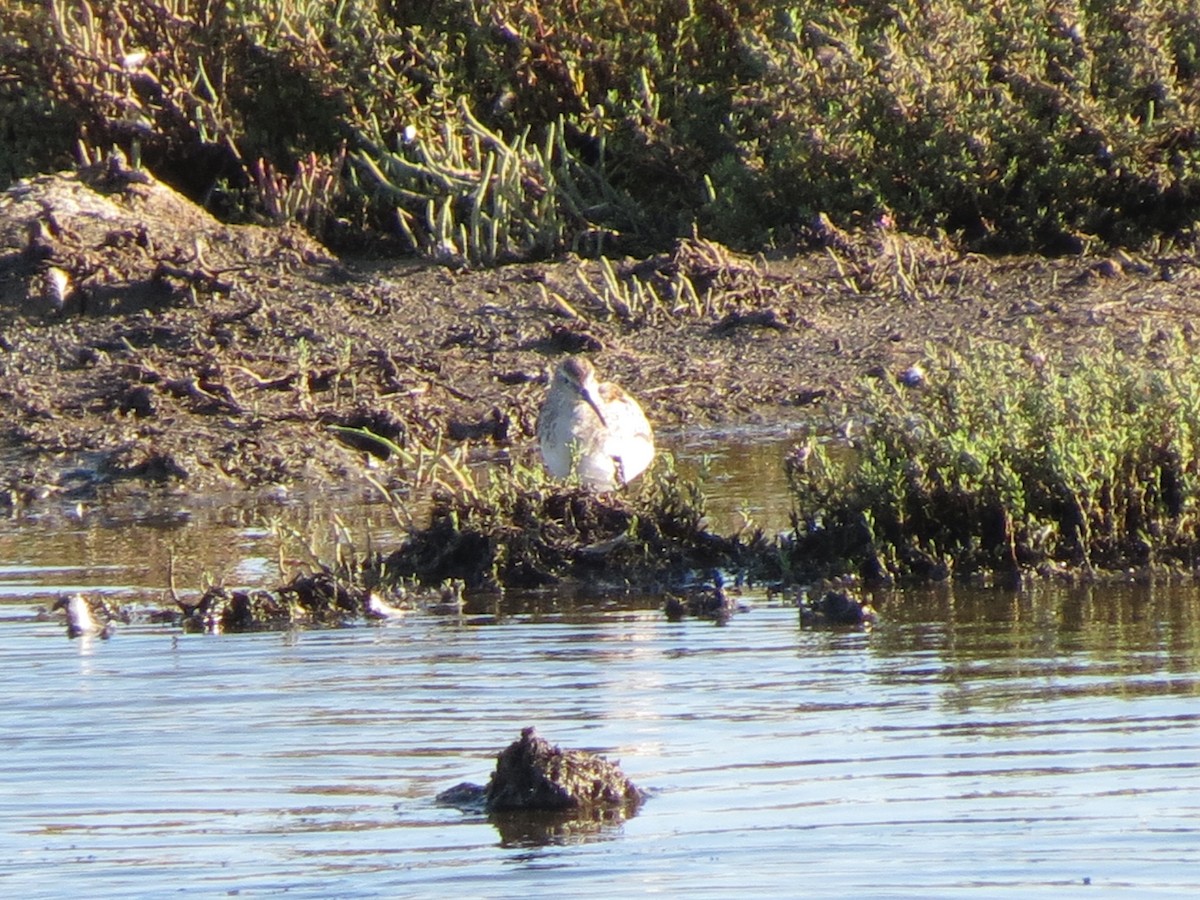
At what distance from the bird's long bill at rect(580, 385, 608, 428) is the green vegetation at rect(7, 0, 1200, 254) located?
387 centimetres

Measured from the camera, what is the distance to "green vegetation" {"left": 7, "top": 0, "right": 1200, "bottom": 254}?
12906mm

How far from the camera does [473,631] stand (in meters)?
6.53

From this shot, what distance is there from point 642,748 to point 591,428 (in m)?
4.25

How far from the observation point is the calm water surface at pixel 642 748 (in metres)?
3.88

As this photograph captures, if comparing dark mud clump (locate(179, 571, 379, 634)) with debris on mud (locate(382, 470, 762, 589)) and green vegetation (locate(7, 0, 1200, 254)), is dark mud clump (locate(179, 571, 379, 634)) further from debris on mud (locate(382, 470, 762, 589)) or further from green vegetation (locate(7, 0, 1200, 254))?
green vegetation (locate(7, 0, 1200, 254))

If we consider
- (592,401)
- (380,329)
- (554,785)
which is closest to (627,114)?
(380,329)

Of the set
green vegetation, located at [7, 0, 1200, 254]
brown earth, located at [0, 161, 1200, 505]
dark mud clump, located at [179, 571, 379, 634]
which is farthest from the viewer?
green vegetation, located at [7, 0, 1200, 254]

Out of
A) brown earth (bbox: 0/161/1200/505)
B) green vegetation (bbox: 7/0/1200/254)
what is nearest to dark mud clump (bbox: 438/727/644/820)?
brown earth (bbox: 0/161/1200/505)

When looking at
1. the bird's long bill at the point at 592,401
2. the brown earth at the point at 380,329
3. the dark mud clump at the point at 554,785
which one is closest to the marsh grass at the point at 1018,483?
the bird's long bill at the point at 592,401

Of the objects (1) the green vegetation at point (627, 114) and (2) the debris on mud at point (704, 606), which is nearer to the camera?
(2) the debris on mud at point (704, 606)

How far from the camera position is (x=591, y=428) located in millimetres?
8953

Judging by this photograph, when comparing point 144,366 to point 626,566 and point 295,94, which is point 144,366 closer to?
point 295,94

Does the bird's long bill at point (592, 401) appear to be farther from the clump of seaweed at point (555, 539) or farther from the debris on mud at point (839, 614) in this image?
the debris on mud at point (839, 614)

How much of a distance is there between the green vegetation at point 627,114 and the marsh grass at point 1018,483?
5.69m
